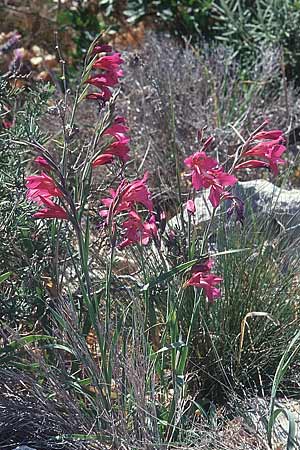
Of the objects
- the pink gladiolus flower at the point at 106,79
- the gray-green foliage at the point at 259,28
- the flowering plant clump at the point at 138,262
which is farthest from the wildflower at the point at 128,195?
the gray-green foliage at the point at 259,28

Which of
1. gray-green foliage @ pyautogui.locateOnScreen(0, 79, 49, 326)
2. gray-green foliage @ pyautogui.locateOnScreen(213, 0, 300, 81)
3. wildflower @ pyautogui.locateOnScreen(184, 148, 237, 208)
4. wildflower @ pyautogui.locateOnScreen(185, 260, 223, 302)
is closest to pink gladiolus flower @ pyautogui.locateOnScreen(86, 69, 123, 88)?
gray-green foliage @ pyautogui.locateOnScreen(0, 79, 49, 326)

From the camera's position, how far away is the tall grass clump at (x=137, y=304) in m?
2.67

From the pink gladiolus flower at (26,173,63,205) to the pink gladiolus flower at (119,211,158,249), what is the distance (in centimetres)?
33

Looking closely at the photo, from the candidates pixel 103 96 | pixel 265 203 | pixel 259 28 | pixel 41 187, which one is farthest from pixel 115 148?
pixel 259 28

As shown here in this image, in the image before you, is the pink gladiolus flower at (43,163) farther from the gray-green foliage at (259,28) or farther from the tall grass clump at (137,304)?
the gray-green foliage at (259,28)

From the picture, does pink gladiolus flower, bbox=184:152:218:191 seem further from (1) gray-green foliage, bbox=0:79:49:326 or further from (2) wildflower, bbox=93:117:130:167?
(1) gray-green foliage, bbox=0:79:49:326

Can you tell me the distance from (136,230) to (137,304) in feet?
0.84

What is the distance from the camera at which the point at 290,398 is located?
10.2ft

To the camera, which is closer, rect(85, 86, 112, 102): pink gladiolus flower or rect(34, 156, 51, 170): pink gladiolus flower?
rect(34, 156, 51, 170): pink gladiolus flower

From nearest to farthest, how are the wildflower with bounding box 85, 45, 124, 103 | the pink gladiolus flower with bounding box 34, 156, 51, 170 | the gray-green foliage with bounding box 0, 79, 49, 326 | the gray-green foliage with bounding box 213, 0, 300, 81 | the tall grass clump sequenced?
the pink gladiolus flower with bounding box 34, 156, 51, 170 → the tall grass clump → the wildflower with bounding box 85, 45, 124, 103 → the gray-green foliage with bounding box 0, 79, 49, 326 → the gray-green foliage with bounding box 213, 0, 300, 81

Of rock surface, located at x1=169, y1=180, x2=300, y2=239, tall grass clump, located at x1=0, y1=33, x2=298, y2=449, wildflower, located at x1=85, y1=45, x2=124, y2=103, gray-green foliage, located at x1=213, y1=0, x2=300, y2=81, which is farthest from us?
gray-green foliage, located at x1=213, y1=0, x2=300, y2=81

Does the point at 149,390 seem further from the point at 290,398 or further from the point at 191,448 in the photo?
the point at 290,398

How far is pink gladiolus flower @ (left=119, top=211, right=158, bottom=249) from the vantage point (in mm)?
2879

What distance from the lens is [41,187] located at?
2605 mm
